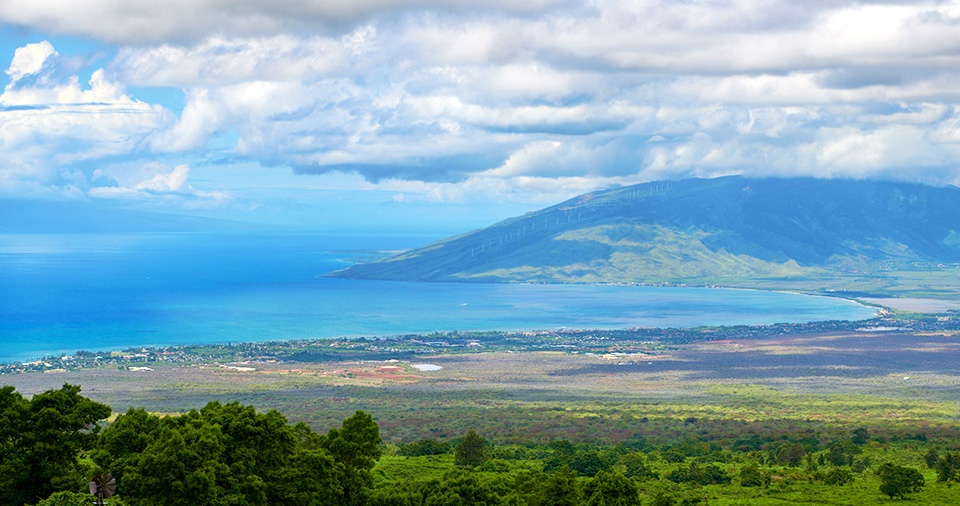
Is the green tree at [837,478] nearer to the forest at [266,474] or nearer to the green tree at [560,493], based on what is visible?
the forest at [266,474]

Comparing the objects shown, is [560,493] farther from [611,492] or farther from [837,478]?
[837,478]

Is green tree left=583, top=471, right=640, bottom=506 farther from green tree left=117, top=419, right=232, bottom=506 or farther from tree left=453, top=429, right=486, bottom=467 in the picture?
tree left=453, top=429, right=486, bottom=467

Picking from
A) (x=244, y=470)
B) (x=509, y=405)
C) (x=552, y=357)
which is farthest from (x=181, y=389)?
(x=244, y=470)

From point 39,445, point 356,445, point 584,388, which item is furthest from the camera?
point 584,388

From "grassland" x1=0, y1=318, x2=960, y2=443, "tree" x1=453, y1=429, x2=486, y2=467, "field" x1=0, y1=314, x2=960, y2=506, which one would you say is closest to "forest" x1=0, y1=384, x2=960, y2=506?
"field" x1=0, y1=314, x2=960, y2=506

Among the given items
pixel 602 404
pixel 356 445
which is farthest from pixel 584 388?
pixel 356 445

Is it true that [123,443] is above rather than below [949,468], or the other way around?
above

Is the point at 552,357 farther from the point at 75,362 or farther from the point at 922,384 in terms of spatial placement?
the point at 75,362
